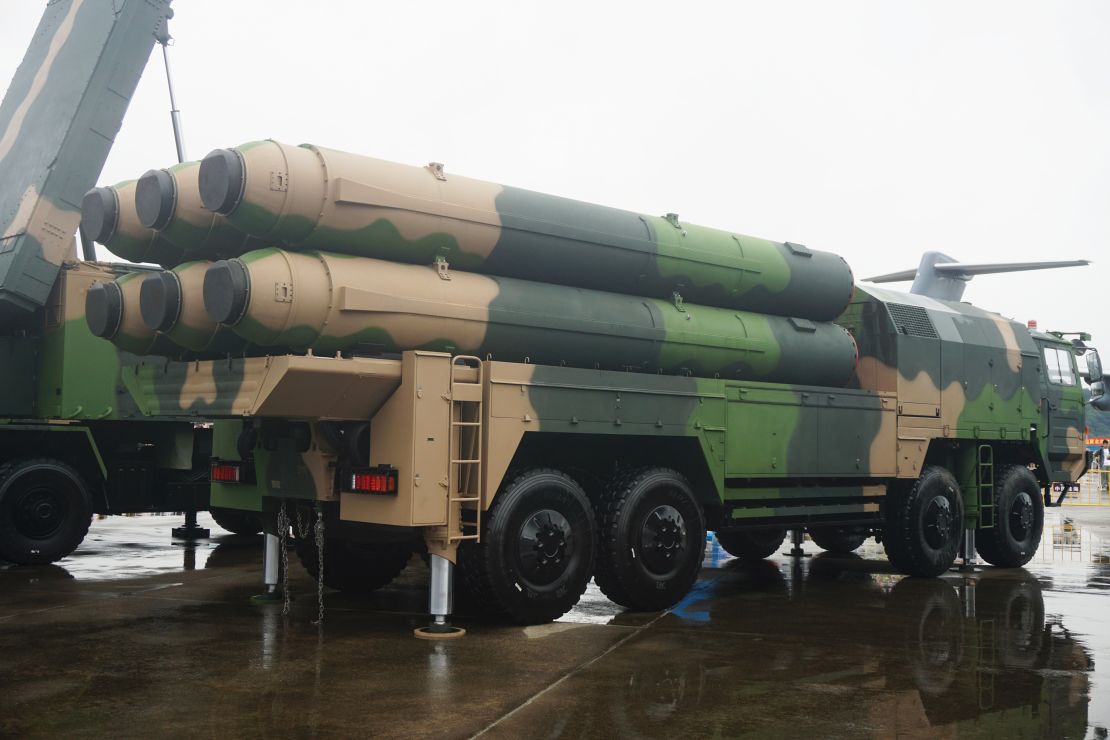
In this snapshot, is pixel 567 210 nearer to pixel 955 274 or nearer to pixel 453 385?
pixel 453 385

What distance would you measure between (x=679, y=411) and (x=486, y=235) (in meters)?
2.09

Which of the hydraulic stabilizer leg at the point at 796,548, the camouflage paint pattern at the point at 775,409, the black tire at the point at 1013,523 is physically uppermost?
the camouflage paint pattern at the point at 775,409

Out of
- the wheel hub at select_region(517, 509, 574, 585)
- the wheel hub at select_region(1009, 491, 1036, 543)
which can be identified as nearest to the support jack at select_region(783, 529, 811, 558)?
the wheel hub at select_region(1009, 491, 1036, 543)

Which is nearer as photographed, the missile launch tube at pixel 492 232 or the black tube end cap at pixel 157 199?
the missile launch tube at pixel 492 232

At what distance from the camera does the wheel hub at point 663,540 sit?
28.1 feet

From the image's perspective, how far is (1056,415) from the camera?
43.7 ft

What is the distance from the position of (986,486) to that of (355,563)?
22.4 ft

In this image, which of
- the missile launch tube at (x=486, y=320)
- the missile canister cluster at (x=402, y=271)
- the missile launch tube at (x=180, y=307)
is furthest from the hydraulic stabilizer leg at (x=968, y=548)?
the missile launch tube at (x=180, y=307)

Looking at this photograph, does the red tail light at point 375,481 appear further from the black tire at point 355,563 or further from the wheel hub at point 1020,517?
the wheel hub at point 1020,517

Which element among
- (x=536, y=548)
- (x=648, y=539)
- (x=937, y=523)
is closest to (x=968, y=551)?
(x=937, y=523)

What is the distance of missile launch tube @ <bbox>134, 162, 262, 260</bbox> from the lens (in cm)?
746

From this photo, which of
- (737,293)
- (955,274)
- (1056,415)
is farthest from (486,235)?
(955,274)

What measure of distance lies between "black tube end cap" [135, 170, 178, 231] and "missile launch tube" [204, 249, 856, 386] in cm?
70

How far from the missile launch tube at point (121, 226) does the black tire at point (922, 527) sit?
726 cm
